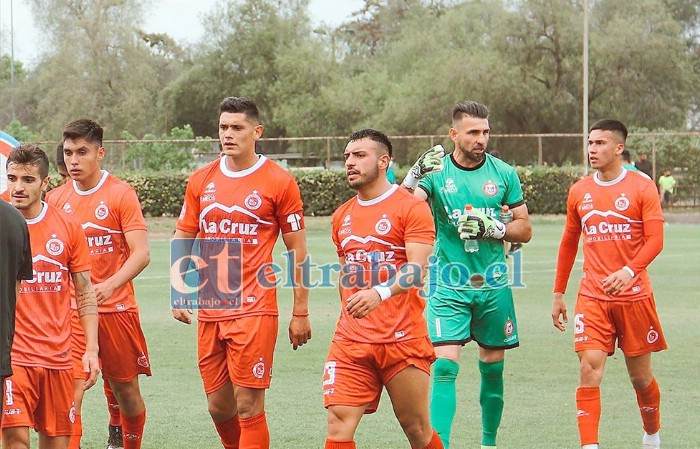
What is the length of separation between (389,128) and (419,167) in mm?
50386

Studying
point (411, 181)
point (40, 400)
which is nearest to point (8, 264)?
point (40, 400)

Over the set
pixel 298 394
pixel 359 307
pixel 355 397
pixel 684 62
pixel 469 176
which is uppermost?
pixel 684 62

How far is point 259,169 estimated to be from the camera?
7270mm

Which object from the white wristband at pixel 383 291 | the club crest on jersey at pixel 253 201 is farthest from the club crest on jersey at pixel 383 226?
the club crest on jersey at pixel 253 201

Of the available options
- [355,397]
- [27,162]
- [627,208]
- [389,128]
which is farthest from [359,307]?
[389,128]

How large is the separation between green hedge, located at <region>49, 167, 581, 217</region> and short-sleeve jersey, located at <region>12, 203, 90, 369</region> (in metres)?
29.9

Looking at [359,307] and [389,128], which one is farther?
[389,128]

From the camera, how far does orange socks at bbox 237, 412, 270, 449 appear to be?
6863 millimetres

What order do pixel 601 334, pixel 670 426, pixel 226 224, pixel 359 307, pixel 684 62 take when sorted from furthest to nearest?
1. pixel 684 62
2. pixel 670 426
3. pixel 601 334
4. pixel 226 224
5. pixel 359 307

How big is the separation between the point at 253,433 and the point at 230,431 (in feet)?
1.40

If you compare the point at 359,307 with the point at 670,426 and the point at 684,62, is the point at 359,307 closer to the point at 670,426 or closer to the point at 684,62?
the point at 670,426

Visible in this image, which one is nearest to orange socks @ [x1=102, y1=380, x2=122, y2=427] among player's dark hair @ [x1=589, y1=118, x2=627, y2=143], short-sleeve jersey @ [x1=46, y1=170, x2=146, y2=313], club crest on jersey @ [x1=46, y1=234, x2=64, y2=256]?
short-sleeve jersey @ [x1=46, y1=170, x2=146, y2=313]

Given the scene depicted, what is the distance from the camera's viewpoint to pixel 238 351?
22.9 feet

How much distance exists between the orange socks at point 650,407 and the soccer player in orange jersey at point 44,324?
3.77 m
